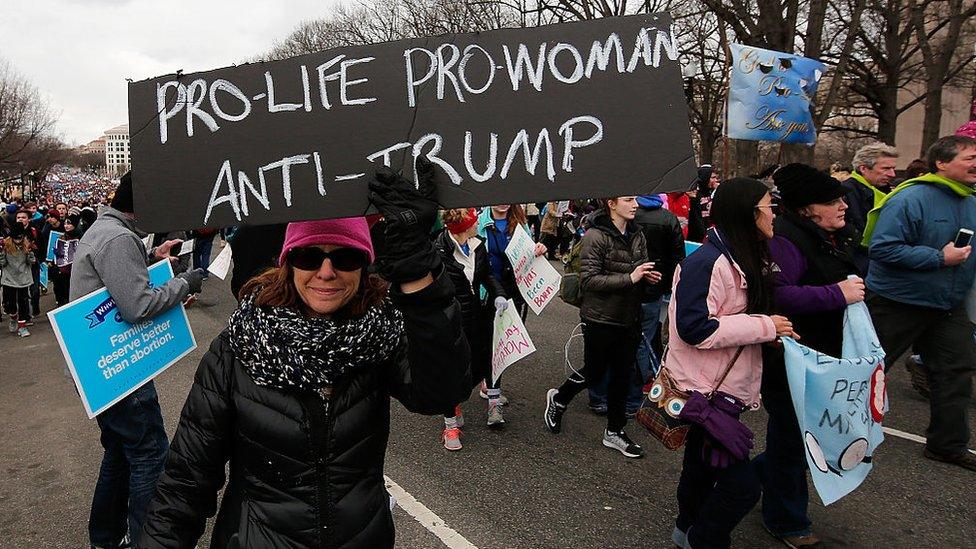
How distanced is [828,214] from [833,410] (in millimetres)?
911

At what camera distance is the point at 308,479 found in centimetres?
164

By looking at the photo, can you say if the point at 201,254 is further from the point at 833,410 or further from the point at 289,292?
the point at 833,410

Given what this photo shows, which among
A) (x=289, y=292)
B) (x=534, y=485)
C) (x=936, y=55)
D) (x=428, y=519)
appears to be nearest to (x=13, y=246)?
(x=428, y=519)

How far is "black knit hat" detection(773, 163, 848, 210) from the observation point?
289 centimetres

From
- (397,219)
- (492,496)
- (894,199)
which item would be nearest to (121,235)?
(397,219)

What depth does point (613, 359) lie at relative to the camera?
415cm

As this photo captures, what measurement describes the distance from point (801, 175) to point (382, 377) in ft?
7.36

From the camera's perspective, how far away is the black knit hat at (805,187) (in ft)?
9.50

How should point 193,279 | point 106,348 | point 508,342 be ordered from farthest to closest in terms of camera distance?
1. point 508,342
2. point 193,279
3. point 106,348

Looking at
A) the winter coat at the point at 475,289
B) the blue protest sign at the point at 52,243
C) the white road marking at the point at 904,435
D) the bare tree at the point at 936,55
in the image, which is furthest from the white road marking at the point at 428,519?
the bare tree at the point at 936,55

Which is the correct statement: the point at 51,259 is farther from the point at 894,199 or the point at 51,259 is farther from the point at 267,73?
the point at 894,199

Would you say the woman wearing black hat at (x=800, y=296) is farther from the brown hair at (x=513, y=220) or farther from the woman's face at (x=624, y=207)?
the brown hair at (x=513, y=220)

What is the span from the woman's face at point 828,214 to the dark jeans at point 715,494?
1119mm

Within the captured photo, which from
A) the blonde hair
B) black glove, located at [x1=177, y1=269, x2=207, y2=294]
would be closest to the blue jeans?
the blonde hair
